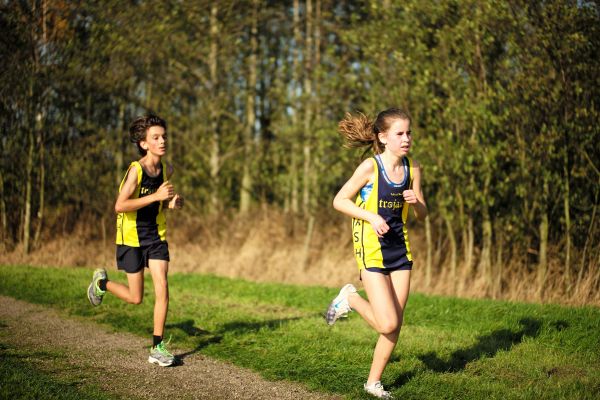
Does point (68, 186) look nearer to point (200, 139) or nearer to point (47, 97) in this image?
point (47, 97)

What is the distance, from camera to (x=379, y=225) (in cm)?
427

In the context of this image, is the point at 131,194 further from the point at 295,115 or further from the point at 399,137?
the point at 295,115

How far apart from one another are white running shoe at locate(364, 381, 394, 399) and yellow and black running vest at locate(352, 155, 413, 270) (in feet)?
2.69

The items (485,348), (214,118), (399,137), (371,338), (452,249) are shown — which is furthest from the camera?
(214,118)

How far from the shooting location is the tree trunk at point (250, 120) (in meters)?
15.1

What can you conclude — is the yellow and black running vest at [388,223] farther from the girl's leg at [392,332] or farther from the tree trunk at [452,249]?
the tree trunk at [452,249]

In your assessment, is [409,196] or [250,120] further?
[250,120]

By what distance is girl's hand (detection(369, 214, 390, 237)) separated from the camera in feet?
13.9

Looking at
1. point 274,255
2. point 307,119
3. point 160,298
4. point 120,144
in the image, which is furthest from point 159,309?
point 120,144

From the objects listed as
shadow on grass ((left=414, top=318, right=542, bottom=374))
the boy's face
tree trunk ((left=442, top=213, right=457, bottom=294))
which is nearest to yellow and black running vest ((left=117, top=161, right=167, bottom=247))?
the boy's face

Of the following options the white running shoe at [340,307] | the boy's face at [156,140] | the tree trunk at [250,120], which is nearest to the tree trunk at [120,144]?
the tree trunk at [250,120]

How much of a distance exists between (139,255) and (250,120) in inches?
385

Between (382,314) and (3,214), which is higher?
(3,214)

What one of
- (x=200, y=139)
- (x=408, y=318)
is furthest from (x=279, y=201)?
(x=408, y=318)
